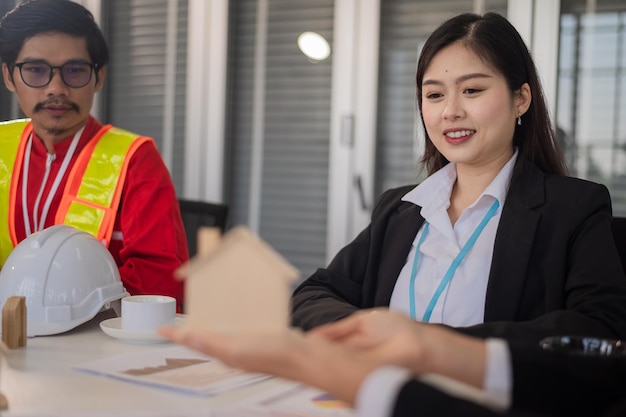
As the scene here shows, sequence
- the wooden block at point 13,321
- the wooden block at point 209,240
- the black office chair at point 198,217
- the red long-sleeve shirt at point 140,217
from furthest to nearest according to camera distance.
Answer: the black office chair at point 198,217 < the red long-sleeve shirt at point 140,217 < the wooden block at point 13,321 < the wooden block at point 209,240

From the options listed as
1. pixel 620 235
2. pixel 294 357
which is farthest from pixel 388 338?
pixel 620 235

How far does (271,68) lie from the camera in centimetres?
358

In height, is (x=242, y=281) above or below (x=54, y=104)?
below

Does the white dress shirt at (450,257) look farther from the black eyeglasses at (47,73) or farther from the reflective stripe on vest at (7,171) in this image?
the reflective stripe on vest at (7,171)

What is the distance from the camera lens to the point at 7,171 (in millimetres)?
2035

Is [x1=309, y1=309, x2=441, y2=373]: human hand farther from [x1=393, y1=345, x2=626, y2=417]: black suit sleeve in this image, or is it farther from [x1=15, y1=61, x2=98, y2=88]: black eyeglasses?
[x1=15, y1=61, x2=98, y2=88]: black eyeglasses

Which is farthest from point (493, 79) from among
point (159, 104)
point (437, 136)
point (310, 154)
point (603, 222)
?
point (159, 104)

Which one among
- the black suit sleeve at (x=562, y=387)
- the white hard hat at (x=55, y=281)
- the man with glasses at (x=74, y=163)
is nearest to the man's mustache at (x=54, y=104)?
the man with glasses at (x=74, y=163)

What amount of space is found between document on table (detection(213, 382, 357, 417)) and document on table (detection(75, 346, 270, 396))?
54 mm

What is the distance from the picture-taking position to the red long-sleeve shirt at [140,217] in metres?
1.79

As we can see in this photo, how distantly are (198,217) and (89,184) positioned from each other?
0.39 m

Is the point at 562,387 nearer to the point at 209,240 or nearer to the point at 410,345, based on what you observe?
the point at 410,345

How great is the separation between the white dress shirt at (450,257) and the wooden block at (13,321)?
0.79 meters

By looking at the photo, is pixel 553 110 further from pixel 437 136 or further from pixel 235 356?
pixel 235 356
